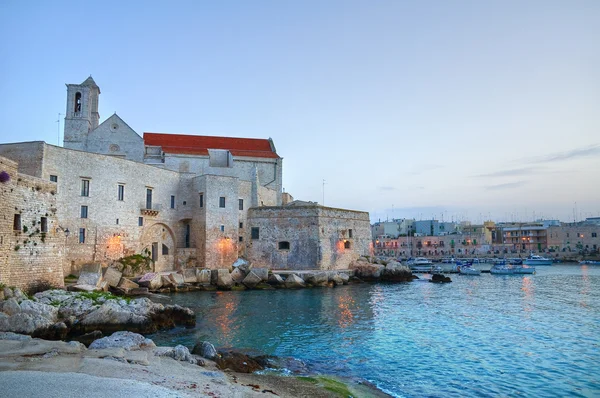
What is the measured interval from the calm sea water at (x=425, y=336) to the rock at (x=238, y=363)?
4.82ft

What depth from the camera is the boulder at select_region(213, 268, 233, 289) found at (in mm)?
27219

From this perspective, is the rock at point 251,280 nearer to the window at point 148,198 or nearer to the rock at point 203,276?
the rock at point 203,276

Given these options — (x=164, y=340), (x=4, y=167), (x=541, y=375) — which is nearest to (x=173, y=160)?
(x=4, y=167)

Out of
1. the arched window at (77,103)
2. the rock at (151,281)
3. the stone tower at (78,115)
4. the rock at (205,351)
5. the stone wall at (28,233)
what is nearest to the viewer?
the rock at (205,351)

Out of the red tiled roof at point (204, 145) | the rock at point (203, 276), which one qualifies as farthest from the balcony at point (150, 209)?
the red tiled roof at point (204, 145)

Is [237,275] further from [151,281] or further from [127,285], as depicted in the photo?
[127,285]

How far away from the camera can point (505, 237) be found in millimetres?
85312

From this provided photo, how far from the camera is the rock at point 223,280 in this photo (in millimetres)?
27216

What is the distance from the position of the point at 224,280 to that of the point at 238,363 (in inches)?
694

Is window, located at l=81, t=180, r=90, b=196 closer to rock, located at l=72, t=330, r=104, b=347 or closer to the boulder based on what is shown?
the boulder

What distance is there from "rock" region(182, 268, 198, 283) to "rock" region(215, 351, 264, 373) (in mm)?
17430

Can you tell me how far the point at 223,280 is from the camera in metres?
27.3

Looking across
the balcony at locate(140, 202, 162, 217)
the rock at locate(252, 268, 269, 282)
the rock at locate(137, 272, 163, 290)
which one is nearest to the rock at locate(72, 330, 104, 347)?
the rock at locate(137, 272, 163, 290)

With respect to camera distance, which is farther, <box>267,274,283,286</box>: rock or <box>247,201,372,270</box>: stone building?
<box>247,201,372,270</box>: stone building
